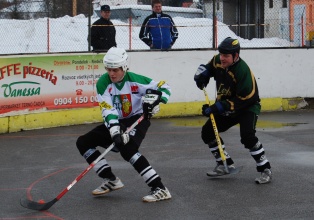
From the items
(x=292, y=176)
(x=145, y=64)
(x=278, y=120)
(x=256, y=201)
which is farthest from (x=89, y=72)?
(x=256, y=201)

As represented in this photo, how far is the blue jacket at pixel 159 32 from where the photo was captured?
1421 cm

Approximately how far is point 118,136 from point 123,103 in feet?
1.68

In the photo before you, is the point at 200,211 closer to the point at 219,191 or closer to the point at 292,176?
the point at 219,191

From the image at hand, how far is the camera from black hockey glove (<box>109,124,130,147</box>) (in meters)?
7.38

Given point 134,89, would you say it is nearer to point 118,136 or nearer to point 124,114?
point 124,114

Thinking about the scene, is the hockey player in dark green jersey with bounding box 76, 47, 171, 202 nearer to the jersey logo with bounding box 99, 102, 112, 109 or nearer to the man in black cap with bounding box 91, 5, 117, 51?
the jersey logo with bounding box 99, 102, 112, 109

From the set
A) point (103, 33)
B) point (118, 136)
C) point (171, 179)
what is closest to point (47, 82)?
point (103, 33)

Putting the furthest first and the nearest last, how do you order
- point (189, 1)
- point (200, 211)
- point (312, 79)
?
point (189, 1), point (312, 79), point (200, 211)

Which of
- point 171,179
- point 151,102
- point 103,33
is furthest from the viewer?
point 103,33

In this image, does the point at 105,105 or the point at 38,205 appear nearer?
the point at 38,205

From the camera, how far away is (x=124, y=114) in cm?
783

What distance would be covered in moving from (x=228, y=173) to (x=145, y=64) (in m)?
5.67

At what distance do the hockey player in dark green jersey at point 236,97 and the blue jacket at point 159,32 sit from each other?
566 centimetres

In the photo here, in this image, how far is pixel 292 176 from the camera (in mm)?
8719
